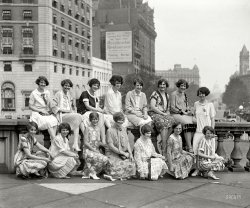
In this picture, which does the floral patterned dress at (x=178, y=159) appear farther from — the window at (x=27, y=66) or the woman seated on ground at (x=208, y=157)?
the window at (x=27, y=66)

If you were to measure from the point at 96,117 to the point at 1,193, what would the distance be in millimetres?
2196

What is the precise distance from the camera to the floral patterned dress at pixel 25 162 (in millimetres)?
6266

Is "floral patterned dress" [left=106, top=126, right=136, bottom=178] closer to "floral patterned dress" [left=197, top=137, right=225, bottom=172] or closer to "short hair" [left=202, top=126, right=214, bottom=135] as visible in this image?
"floral patterned dress" [left=197, top=137, right=225, bottom=172]

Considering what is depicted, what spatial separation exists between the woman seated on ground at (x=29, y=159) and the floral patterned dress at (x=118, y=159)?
114 cm

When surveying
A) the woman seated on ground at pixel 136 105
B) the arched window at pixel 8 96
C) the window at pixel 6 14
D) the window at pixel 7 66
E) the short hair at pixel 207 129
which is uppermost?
the window at pixel 6 14

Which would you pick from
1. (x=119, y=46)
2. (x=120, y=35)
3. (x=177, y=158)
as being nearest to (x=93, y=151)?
(x=177, y=158)

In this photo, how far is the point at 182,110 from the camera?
24.9 feet

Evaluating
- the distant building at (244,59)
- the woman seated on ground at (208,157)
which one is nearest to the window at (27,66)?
the woman seated on ground at (208,157)

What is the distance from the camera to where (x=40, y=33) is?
173 feet

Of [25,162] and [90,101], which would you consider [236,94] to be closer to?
[90,101]

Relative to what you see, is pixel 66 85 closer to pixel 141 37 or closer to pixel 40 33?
pixel 40 33

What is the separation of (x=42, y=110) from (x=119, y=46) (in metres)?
86.7

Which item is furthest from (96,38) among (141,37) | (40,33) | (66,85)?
(66,85)

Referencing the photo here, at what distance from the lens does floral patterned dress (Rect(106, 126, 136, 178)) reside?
6555mm
